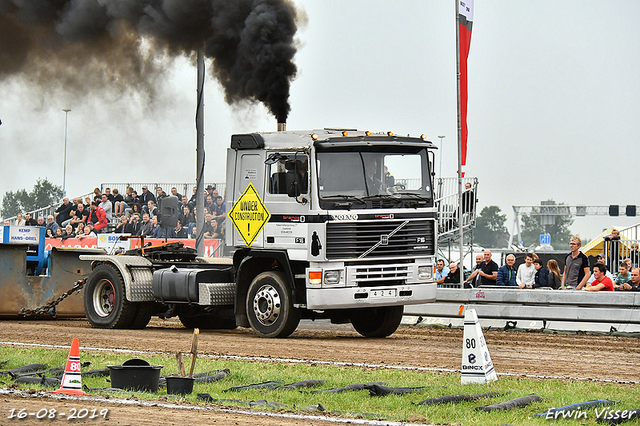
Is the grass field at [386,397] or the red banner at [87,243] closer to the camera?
the grass field at [386,397]

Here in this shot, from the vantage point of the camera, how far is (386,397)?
8.57 metres

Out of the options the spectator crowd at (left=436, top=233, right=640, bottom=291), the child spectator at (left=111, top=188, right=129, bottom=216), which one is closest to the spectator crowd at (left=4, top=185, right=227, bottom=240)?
the child spectator at (left=111, top=188, right=129, bottom=216)

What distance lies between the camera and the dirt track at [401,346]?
11.4m

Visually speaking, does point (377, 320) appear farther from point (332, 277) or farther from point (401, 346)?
point (332, 277)

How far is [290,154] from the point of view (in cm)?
1426

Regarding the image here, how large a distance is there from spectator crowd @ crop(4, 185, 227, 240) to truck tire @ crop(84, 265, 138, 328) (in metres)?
7.55

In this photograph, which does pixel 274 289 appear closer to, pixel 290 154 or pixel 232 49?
pixel 290 154

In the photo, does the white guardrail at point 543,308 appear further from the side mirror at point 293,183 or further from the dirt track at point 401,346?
the side mirror at point 293,183

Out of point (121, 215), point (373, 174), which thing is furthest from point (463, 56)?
point (121, 215)

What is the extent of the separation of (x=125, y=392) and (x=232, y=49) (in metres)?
11.9

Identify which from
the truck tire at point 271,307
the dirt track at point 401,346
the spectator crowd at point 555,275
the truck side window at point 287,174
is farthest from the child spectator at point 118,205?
the truck side window at point 287,174

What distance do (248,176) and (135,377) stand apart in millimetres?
6535

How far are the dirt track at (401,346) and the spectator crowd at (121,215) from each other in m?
7.81

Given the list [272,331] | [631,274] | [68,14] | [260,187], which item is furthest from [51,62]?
[631,274]
